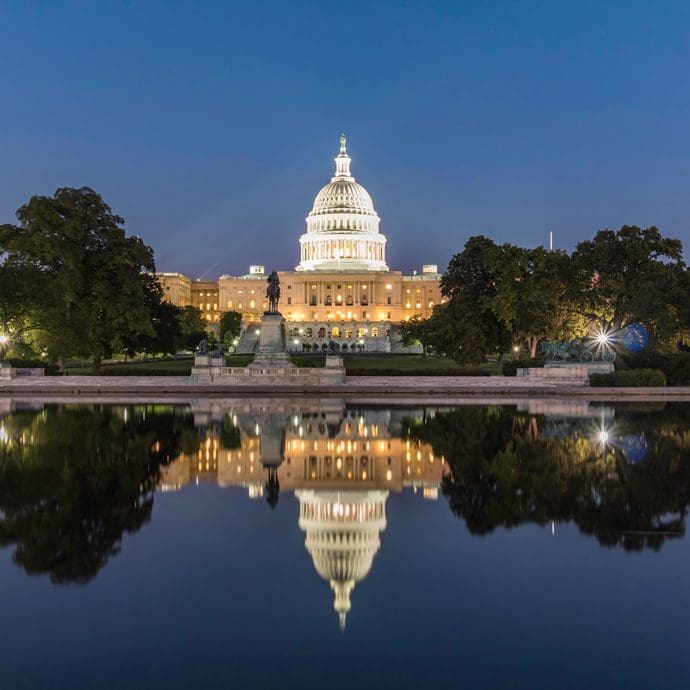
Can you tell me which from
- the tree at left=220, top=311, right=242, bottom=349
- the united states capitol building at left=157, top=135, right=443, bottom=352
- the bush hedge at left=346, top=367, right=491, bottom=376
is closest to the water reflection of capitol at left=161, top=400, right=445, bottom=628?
the bush hedge at left=346, top=367, right=491, bottom=376

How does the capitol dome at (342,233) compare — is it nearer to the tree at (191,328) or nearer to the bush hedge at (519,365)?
the tree at (191,328)

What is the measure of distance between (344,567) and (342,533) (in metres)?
1.36

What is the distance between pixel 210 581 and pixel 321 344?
125 m

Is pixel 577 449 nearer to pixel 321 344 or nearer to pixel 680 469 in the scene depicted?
pixel 680 469

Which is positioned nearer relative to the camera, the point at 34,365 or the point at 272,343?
the point at 272,343

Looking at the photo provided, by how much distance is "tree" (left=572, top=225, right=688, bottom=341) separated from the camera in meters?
48.4

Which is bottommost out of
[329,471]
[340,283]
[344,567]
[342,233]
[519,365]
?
[344,567]

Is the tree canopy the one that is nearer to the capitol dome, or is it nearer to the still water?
the still water

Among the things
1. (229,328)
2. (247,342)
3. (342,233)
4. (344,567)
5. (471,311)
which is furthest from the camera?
(342,233)

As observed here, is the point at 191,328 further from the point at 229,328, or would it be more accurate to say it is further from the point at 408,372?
the point at 408,372

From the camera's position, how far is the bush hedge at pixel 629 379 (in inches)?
1690

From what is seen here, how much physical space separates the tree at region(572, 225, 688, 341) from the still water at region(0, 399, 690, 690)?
3189 cm

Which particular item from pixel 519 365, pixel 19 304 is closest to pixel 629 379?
pixel 519 365

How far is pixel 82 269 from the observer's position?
52969 mm
